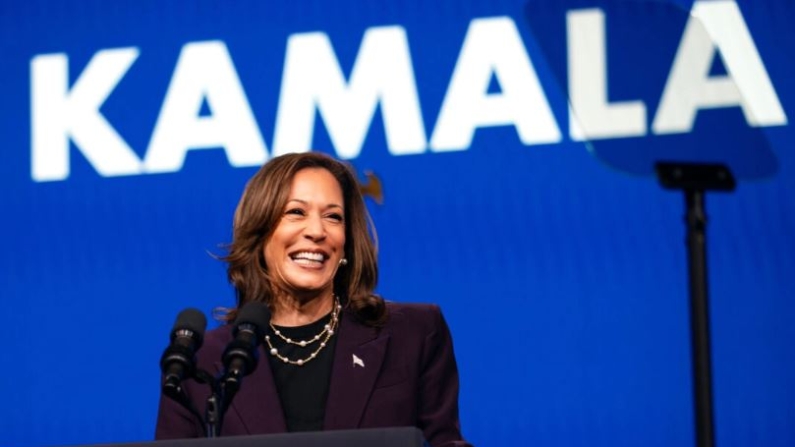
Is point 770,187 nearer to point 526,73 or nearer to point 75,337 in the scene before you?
point 526,73

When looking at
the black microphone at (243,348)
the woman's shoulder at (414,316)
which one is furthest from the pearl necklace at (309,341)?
the black microphone at (243,348)

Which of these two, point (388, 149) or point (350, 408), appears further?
point (388, 149)

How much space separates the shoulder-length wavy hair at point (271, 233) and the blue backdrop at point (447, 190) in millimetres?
821

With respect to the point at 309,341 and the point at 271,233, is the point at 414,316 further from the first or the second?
the point at 271,233

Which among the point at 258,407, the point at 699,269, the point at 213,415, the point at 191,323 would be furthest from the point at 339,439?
the point at 258,407

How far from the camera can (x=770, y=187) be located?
3.40 metres

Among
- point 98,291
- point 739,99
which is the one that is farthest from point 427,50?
point 98,291

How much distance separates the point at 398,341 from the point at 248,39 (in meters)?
1.39

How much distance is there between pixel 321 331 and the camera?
260cm

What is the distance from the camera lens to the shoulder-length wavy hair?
259cm

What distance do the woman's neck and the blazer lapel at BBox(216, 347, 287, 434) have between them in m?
0.19

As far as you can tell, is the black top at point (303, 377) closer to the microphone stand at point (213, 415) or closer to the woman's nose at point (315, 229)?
the woman's nose at point (315, 229)

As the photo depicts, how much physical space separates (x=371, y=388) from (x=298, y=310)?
25 cm

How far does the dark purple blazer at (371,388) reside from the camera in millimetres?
2420
